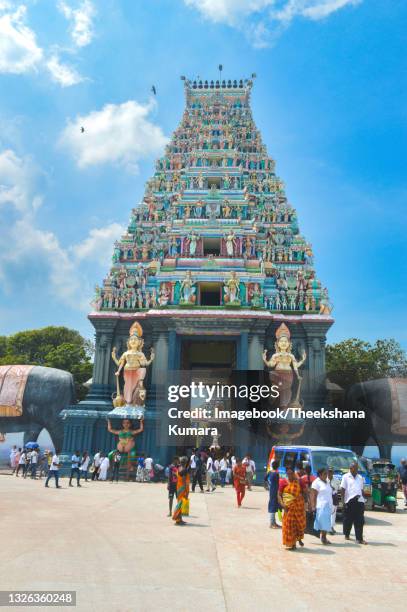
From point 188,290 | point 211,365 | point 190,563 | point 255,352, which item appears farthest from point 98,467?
point 190,563

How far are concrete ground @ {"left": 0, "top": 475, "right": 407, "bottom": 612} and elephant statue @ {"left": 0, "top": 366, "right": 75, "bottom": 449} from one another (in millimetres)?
14310

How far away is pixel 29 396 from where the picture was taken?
2597 centimetres

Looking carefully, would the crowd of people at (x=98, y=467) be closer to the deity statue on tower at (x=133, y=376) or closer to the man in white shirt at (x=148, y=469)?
the man in white shirt at (x=148, y=469)

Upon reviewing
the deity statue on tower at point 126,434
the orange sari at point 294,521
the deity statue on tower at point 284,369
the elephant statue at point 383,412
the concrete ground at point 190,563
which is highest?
the deity statue on tower at point 284,369

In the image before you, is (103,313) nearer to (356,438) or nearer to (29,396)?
(29,396)

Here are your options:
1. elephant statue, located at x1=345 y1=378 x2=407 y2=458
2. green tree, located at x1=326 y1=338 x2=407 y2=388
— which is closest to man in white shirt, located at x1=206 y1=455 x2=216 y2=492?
elephant statue, located at x1=345 y1=378 x2=407 y2=458

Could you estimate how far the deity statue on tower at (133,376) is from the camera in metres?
24.8

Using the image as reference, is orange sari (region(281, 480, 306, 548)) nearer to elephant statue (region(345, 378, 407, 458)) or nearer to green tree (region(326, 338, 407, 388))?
elephant statue (region(345, 378, 407, 458))

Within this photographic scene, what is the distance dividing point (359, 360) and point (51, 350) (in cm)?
2709

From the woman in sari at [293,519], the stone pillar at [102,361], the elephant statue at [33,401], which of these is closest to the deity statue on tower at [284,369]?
the stone pillar at [102,361]

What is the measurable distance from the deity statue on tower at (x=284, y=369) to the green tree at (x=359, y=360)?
11763mm

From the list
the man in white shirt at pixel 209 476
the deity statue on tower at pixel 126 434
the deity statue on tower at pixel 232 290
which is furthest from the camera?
the deity statue on tower at pixel 232 290

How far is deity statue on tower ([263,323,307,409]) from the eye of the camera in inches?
992

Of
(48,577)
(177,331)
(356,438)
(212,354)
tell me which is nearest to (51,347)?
(212,354)
